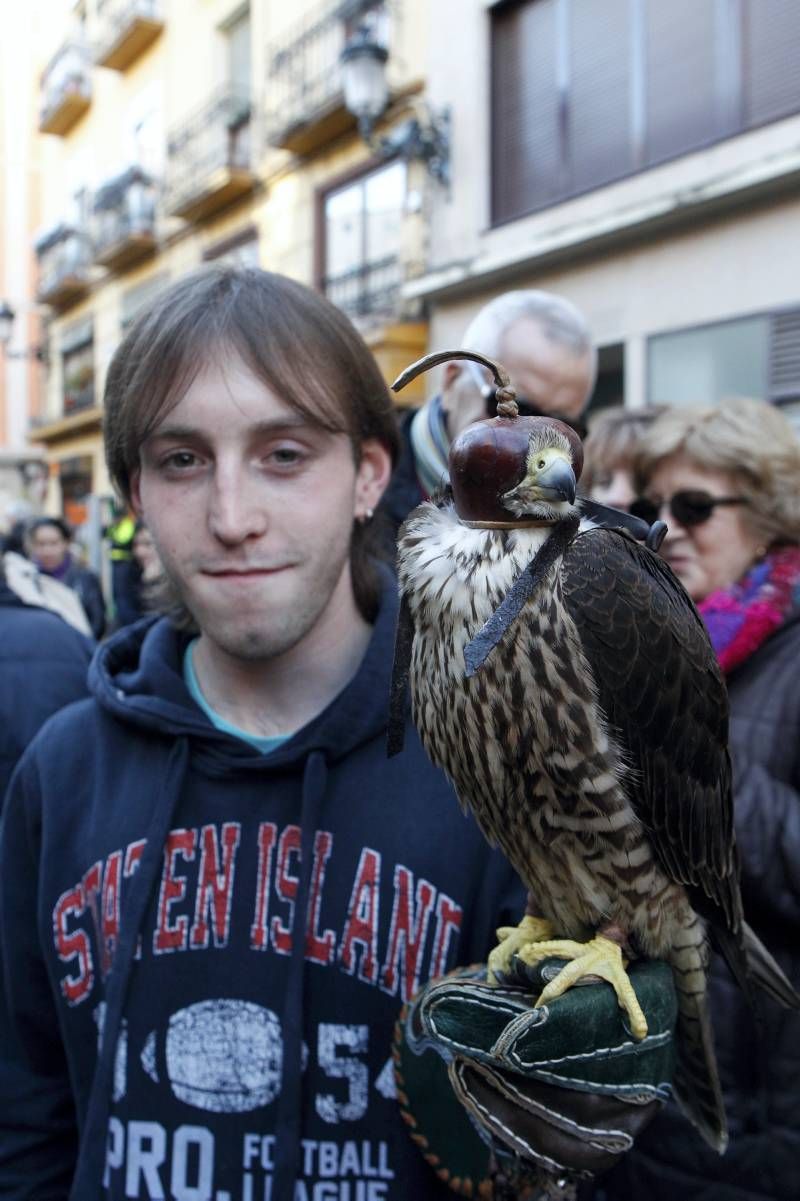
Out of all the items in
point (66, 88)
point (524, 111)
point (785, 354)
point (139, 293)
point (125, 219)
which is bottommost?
point (785, 354)

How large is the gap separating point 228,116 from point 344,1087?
680 inches

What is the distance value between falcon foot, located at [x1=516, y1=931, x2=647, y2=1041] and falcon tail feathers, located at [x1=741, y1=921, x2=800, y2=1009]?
0.32 m

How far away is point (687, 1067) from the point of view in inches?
63.0

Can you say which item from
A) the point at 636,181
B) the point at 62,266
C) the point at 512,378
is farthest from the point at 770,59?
the point at 62,266

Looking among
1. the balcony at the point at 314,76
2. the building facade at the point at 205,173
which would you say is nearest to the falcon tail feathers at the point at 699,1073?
the building facade at the point at 205,173

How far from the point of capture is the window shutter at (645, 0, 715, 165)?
8.89 m

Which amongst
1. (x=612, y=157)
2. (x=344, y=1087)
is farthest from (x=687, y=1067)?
(x=612, y=157)

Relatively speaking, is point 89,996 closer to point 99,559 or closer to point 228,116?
point 99,559

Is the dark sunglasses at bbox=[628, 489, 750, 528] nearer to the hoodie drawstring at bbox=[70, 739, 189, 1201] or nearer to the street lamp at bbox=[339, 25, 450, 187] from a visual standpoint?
the hoodie drawstring at bbox=[70, 739, 189, 1201]

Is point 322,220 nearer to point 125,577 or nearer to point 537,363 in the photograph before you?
point 125,577

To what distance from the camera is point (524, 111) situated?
1086cm

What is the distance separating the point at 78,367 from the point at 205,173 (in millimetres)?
9292

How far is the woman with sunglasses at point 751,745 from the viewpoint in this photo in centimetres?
229

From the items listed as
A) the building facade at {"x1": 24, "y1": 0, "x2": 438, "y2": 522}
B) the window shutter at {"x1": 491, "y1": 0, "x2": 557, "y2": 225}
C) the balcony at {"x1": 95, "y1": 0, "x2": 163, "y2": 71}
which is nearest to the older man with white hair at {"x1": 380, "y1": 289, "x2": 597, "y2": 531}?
the building facade at {"x1": 24, "y1": 0, "x2": 438, "y2": 522}
